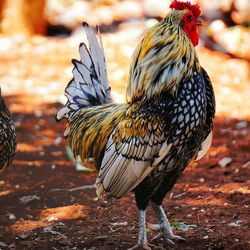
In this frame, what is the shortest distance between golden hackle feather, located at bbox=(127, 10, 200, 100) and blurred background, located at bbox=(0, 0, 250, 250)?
0.34m

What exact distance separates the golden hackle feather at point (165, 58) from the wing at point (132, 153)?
235mm

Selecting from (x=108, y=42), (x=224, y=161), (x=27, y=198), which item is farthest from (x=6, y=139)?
(x=108, y=42)

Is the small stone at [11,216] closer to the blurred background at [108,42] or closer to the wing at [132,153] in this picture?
the wing at [132,153]

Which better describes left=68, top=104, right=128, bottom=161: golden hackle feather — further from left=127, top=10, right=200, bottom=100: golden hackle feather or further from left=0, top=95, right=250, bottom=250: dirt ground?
left=0, top=95, right=250, bottom=250: dirt ground

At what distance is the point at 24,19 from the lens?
42.4ft

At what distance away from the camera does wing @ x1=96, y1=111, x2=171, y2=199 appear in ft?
14.3

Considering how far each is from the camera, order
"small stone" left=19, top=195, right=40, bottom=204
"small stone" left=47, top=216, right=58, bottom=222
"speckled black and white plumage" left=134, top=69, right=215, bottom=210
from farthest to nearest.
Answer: "small stone" left=19, top=195, right=40, bottom=204 < "small stone" left=47, top=216, right=58, bottom=222 < "speckled black and white plumage" left=134, top=69, right=215, bottom=210

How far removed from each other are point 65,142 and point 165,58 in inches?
152

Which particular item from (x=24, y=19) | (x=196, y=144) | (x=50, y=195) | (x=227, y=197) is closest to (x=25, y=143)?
(x=50, y=195)

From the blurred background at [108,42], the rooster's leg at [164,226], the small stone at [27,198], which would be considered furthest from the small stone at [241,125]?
the rooster's leg at [164,226]

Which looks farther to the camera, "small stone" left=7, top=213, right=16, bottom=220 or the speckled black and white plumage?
"small stone" left=7, top=213, right=16, bottom=220

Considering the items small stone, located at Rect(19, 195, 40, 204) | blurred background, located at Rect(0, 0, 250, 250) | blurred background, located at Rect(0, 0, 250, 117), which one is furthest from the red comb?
blurred background, located at Rect(0, 0, 250, 117)

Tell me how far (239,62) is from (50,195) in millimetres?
5291

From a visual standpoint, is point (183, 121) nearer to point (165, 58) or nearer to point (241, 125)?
point (165, 58)
